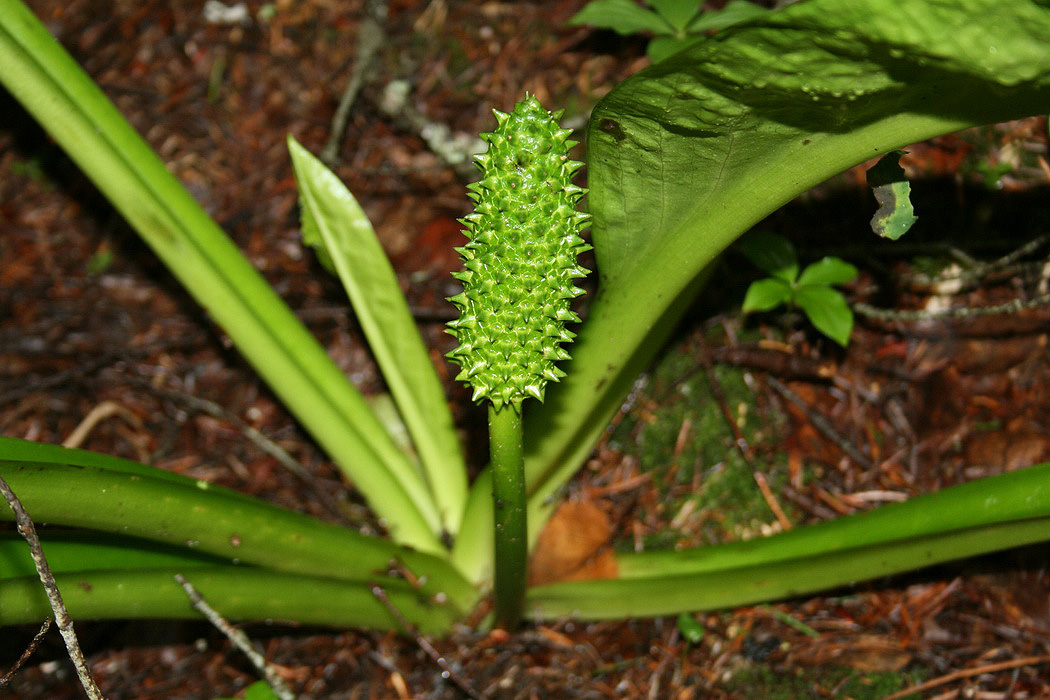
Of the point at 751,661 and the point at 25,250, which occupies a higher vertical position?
the point at 25,250

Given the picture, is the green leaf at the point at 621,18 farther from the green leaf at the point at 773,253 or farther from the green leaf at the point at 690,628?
the green leaf at the point at 690,628

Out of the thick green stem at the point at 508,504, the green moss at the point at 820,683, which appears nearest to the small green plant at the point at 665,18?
the thick green stem at the point at 508,504

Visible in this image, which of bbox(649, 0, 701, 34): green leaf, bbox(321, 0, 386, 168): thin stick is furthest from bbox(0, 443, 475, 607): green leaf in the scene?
bbox(649, 0, 701, 34): green leaf

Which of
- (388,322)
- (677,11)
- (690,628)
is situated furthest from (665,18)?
(690,628)

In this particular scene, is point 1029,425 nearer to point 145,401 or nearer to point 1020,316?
point 1020,316

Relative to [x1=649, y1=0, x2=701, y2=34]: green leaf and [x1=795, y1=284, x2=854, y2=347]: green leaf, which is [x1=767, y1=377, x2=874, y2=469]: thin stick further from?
[x1=649, y1=0, x2=701, y2=34]: green leaf

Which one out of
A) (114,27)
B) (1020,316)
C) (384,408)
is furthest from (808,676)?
(114,27)
